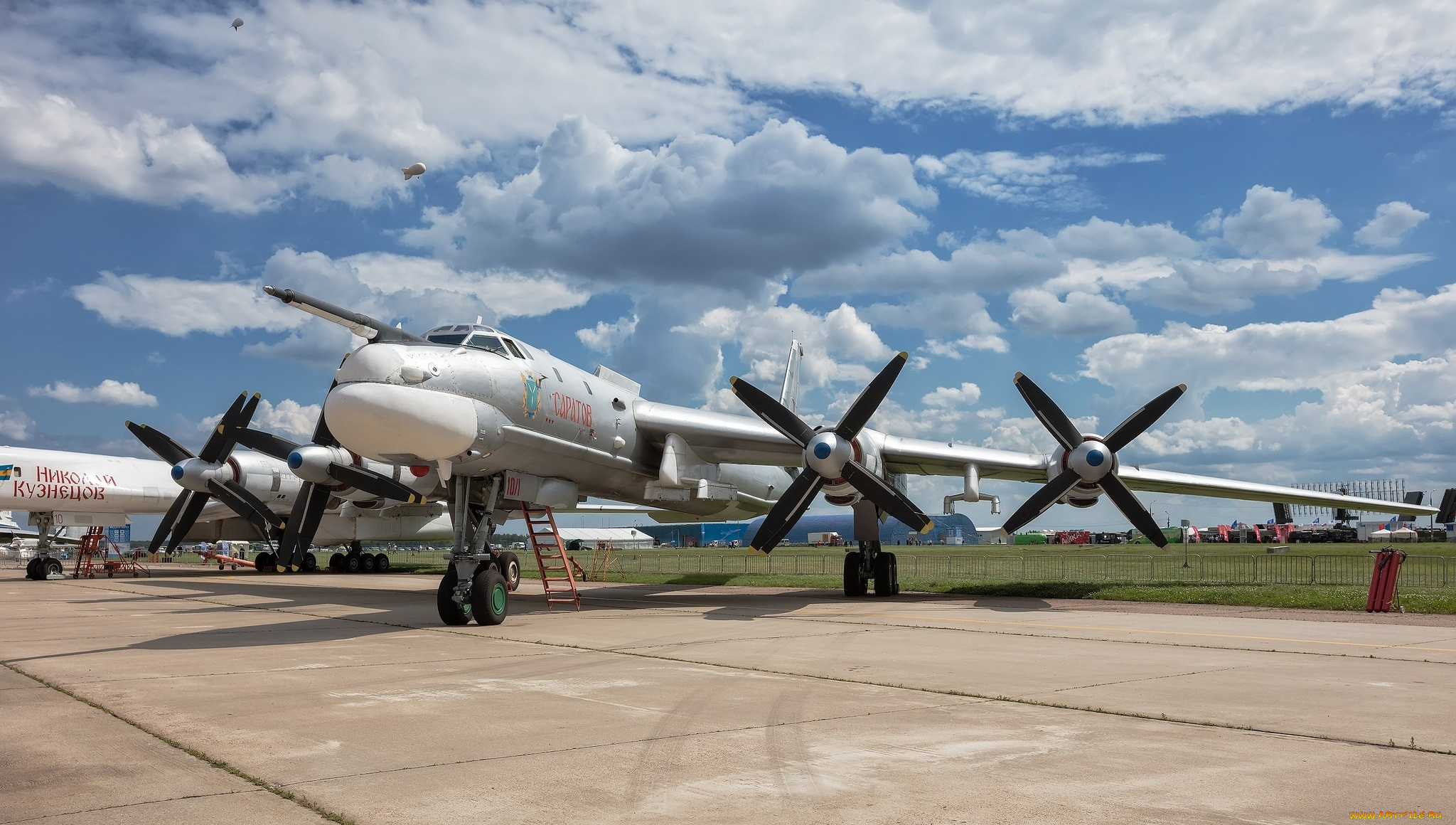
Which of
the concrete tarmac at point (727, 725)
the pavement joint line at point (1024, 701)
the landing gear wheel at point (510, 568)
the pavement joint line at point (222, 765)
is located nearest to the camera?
the pavement joint line at point (222, 765)

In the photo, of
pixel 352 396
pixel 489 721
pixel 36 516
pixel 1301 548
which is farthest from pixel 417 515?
pixel 1301 548

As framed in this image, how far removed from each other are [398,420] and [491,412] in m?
1.87

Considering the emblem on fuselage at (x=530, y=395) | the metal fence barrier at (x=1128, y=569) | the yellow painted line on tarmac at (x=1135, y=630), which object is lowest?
the metal fence barrier at (x=1128, y=569)

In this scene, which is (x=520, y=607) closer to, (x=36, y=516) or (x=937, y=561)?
(x=36, y=516)

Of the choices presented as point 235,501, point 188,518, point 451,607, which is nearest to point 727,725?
point 451,607

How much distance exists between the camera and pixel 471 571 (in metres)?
13.5

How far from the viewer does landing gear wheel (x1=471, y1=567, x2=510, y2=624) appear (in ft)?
43.3

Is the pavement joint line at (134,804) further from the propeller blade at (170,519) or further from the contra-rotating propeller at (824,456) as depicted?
the propeller blade at (170,519)

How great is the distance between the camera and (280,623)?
1395 centimetres

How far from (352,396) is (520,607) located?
21.1ft

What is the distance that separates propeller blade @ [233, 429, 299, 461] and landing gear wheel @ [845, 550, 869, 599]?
13559 millimetres

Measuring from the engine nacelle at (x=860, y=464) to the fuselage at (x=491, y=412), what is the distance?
3693 mm

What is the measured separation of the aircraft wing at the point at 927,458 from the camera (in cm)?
1828

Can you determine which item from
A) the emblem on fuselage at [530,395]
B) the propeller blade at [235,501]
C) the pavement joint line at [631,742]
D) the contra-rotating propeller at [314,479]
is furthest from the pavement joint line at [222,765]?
the propeller blade at [235,501]
